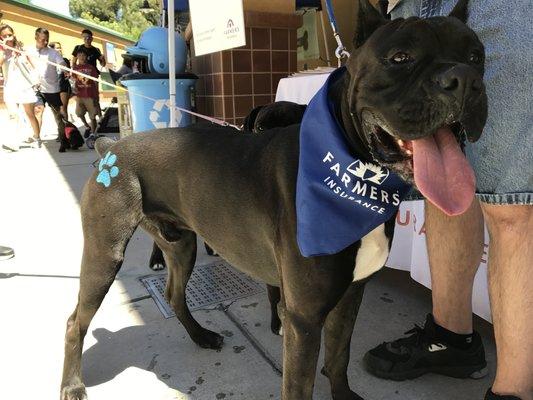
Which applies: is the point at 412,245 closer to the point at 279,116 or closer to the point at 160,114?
the point at 279,116

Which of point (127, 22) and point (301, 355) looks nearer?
point (301, 355)

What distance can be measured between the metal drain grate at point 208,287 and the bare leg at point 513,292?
1759 mm

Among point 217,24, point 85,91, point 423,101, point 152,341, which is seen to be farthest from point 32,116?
point 423,101

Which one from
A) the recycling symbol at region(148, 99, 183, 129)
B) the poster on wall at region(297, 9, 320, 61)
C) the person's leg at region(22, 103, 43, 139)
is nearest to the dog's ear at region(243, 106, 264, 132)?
the recycling symbol at region(148, 99, 183, 129)

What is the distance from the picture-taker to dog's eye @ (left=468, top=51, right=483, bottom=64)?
4.95 ft

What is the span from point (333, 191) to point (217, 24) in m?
2.72

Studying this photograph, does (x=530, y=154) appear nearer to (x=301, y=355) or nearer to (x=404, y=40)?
(x=404, y=40)

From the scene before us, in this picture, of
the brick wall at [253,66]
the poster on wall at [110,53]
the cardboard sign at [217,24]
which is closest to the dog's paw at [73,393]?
the cardboard sign at [217,24]

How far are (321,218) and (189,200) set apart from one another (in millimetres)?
759

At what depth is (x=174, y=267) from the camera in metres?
2.70

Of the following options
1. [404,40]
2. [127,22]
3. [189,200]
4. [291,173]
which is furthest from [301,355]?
[127,22]

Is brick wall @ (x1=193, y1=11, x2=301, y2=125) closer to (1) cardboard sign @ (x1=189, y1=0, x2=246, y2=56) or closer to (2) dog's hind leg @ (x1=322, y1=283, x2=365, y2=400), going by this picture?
(1) cardboard sign @ (x1=189, y1=0, x2=246, y2=56)

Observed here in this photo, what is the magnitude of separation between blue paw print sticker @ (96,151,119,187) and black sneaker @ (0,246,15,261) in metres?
2.19

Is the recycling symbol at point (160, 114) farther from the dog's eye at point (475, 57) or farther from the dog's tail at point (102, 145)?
the dog's eye at point (475, 57)
